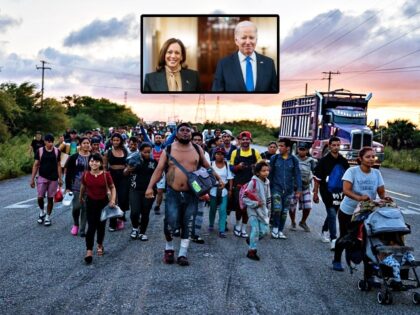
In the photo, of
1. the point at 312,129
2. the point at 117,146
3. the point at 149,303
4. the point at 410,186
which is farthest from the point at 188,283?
the point at 312,129

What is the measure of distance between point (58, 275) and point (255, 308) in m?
2.58

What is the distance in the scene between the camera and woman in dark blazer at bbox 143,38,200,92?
58.2 ft

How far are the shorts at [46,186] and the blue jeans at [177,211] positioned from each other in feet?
11.9

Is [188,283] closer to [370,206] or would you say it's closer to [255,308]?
[255,308]

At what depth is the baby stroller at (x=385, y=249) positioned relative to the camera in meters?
5.21

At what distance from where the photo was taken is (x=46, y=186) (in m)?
9.55

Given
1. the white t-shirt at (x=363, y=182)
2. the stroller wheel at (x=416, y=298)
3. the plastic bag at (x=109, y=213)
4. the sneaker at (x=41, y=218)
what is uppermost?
the white t-shirt at (x=363, y=182)

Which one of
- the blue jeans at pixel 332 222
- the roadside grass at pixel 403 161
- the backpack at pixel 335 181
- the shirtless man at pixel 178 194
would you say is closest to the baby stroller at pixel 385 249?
the backpack at pixel 335 181

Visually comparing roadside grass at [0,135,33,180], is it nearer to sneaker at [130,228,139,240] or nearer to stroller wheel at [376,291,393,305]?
sneaker at [130,228,139,240]

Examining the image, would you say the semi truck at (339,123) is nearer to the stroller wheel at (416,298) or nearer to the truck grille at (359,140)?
the truck grille at (359,140)

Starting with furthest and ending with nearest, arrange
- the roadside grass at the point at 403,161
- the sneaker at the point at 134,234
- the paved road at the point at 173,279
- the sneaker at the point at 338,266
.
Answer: the roadside grass at the point at 403,161 < the sneaker at the point at 134,234 < the sneaker at the point at 338,266 < the paved road at the point at 173,279

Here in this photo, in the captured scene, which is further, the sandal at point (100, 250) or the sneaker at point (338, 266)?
the sandal at point (100, 250)

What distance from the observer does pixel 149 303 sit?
508 cm

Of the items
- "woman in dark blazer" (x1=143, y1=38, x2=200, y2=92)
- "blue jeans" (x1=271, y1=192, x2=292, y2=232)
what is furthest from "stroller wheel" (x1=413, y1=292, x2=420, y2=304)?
"woman in dark blazer" (x1=143, y1=38, x2=200, y2=92)
